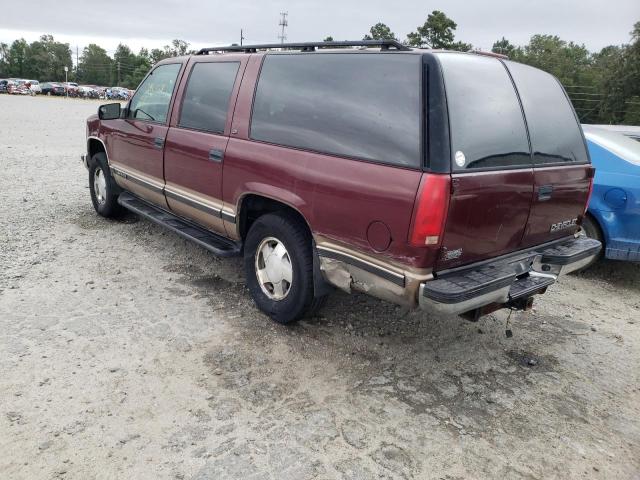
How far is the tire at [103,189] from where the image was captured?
19.9 ft

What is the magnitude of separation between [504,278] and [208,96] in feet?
9.26

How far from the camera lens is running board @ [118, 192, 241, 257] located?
4281mm

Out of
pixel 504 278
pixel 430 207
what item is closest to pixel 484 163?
pixel 430 207

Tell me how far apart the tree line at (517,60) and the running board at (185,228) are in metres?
2.08

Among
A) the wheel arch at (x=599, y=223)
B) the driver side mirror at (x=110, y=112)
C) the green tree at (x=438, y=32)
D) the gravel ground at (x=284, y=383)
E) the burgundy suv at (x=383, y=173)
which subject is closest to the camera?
the gravel ground at (x=284, y=383)

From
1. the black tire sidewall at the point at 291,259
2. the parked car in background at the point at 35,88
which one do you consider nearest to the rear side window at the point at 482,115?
the black tire sidewall at the point at 291,259

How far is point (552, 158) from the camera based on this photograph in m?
3.52

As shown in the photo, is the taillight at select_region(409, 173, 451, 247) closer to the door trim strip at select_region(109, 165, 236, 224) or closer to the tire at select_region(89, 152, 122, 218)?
the door trim strip at select_region(109, 165, 236, 224)

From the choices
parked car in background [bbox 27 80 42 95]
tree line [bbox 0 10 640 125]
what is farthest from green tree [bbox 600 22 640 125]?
parked car in background [bbox 27 80 42 95]

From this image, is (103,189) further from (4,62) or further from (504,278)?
(4,62)

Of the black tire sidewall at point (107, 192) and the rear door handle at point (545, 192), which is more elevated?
the rear door handle at point (545, 192)

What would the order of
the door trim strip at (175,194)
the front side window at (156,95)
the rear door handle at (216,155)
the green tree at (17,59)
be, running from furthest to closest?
the green tree at (17,59) → the front side window at (156,95) → the door trim strip at (175,194) → the rear door handle at (216,155)

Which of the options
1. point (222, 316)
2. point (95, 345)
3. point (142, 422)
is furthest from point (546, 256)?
point (95, 345)

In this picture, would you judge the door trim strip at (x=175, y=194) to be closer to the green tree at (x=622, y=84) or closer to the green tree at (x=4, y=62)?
the green tree at (x=622, y=84)
